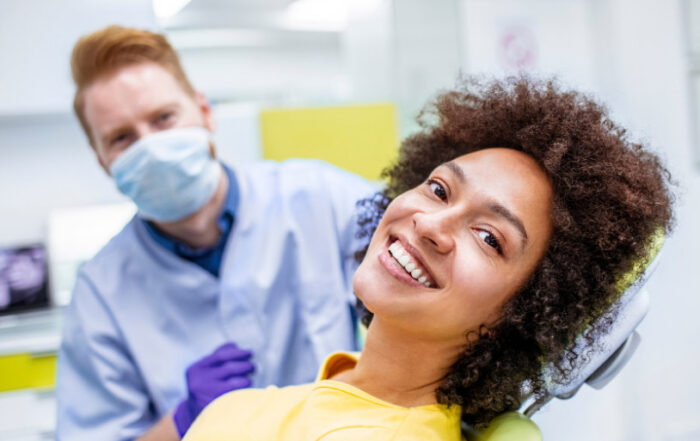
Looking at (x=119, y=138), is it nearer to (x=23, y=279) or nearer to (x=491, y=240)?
(x=491, y=240)

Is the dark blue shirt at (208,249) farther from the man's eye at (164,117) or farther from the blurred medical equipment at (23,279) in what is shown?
the blurred medical equipment at (23,279)

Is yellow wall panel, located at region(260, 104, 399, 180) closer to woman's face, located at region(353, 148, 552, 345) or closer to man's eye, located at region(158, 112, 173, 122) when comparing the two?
man's eye, located at region(158, 112, 173, 122)

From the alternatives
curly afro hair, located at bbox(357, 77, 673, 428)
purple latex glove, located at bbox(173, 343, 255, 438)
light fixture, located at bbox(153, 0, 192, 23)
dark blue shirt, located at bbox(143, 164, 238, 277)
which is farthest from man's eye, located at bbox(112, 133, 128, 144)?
light fixture, located at bbox(153, 0, 192, 23)

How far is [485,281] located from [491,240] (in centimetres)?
7

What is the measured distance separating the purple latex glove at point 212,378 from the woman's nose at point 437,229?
1.94ft

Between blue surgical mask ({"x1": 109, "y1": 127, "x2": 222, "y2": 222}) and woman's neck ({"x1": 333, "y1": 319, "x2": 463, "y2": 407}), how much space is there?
655mm

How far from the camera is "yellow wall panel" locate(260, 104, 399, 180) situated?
239cm

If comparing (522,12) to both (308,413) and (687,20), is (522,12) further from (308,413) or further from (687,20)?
(308,413)

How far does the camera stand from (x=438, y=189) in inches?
42.9

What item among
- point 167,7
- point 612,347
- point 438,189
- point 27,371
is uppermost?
point 167,7

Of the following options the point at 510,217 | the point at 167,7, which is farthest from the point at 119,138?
the point at 167,7

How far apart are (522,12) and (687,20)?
2.56 ft

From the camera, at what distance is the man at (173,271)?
144 centimetres

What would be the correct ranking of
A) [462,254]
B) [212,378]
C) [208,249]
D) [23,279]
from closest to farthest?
[462,254], [212,378], [208,249], [23,279]
